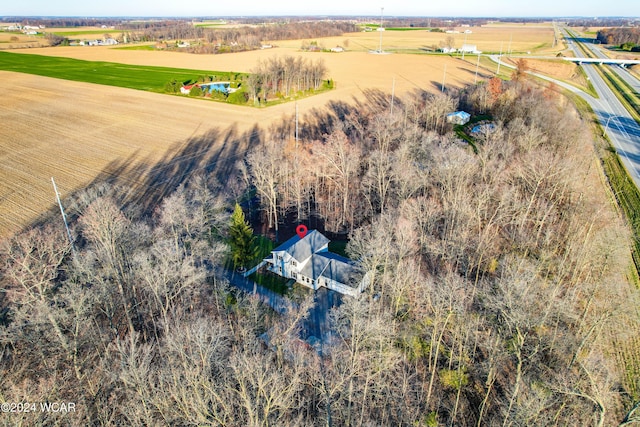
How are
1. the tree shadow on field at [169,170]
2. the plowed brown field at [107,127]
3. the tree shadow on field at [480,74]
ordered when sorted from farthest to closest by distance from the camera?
1. the tree shadow on field at [480,74]
2. the plowed brown field at [107,127]
3. the tree shadow on field at [169,170]

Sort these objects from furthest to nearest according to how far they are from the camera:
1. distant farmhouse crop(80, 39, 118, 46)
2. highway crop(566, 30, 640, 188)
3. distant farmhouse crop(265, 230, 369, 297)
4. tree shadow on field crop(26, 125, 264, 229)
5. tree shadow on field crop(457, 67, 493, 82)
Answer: distant farmhouse crop(80, 39, 118, 46), tree shadow on field crop(457, 67, 493, 82), highway crop(566, 30, 640, 188), tree shadow on field crop(26, 125, 264, 229), distant farmhouse crop(265, 230, 369, 297)

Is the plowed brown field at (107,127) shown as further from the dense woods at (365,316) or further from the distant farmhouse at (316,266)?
the distant farmhouse at (316,266)

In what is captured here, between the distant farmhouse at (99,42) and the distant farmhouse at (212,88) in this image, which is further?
the distant farmhouse at (99,42)

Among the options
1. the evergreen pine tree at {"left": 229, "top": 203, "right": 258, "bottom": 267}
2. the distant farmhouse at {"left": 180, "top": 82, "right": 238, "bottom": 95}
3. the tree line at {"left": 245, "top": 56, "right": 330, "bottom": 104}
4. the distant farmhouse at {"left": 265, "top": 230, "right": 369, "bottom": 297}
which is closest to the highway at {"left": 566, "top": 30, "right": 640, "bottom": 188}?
the distant farmhouse at {"left": 265, "top": 230, "right": 369, "bottom": 297}

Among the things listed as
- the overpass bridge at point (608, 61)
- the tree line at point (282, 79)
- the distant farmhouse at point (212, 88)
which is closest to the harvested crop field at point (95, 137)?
the distant farmhouse at point (212, 88)

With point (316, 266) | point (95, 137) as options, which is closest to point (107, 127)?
point (95, 137)

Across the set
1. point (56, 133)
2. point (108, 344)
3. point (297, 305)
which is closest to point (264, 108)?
point (56, 133)

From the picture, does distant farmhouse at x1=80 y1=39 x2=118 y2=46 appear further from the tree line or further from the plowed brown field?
the tree line
